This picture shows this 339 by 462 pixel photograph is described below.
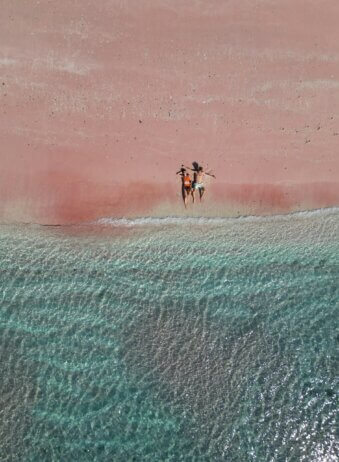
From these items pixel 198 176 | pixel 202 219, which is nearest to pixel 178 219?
pixel 202 219

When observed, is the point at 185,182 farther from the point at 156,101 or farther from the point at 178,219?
the point at 156,101

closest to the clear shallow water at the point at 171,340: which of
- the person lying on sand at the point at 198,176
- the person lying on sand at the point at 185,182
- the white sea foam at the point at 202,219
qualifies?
the white sea foam at the point at 202,219

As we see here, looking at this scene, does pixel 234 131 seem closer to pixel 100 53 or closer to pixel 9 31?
pixel 100 53

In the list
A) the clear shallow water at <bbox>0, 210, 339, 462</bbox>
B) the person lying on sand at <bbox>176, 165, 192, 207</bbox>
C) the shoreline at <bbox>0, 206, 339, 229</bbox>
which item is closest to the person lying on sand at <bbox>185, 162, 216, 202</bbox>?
the person lying on sand at <bbox>176, 165, 192, 207</bbox>

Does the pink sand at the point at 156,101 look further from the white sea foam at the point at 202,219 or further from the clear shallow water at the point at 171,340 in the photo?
the clear shallow water at the point at 171,340

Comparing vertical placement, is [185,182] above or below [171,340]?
above
